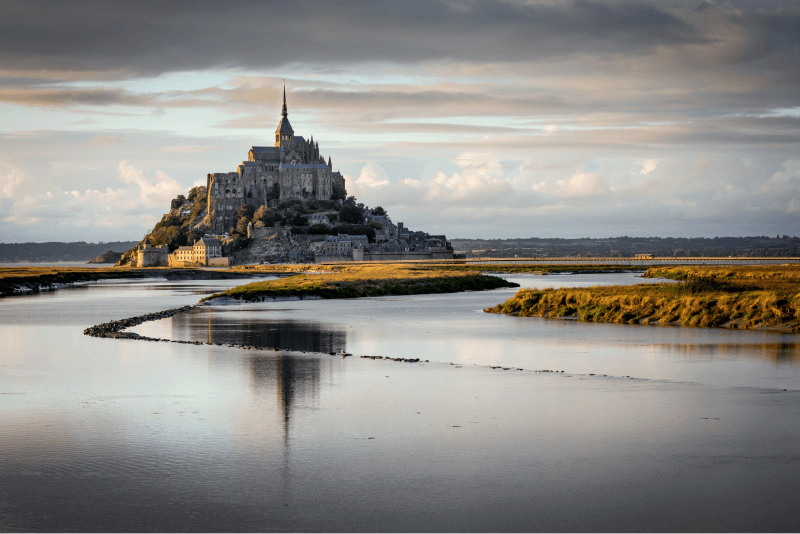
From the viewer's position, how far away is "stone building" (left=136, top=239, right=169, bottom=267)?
162 meters

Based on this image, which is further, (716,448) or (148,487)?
(716,448)

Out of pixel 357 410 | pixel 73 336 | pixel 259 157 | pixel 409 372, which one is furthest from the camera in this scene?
pixel 259 157

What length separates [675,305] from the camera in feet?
98.7

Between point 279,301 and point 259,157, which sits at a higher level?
point 259,157

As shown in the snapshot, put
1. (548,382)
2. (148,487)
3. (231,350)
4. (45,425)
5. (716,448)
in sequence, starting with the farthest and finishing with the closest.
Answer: (231,350), (548,382), (45,425), (716,448), (148,487)

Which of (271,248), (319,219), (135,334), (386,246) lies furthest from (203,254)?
(135,334)

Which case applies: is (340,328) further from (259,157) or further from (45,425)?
(259,157)

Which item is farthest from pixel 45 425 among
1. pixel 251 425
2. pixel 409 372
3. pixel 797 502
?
pixel 797 502

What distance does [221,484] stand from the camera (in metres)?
8.92

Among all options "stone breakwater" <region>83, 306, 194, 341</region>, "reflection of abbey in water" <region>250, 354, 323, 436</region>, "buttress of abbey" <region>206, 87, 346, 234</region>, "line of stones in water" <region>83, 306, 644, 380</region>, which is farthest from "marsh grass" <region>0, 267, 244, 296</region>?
"buttress of abbey" <region>206, 87, 346, 234</region>

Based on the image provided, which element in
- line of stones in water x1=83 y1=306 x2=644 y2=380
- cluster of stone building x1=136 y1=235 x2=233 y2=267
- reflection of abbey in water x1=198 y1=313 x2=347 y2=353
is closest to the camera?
line of stones in water x1=83 y1=306 x2=644 y2=380

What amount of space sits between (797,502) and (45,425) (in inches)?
397

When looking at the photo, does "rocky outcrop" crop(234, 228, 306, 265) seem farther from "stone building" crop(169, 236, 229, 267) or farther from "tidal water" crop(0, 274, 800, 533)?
"tidal water" crop(0, 274, 800, 533)

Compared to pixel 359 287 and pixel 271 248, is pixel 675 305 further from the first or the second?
pixel 271 248
